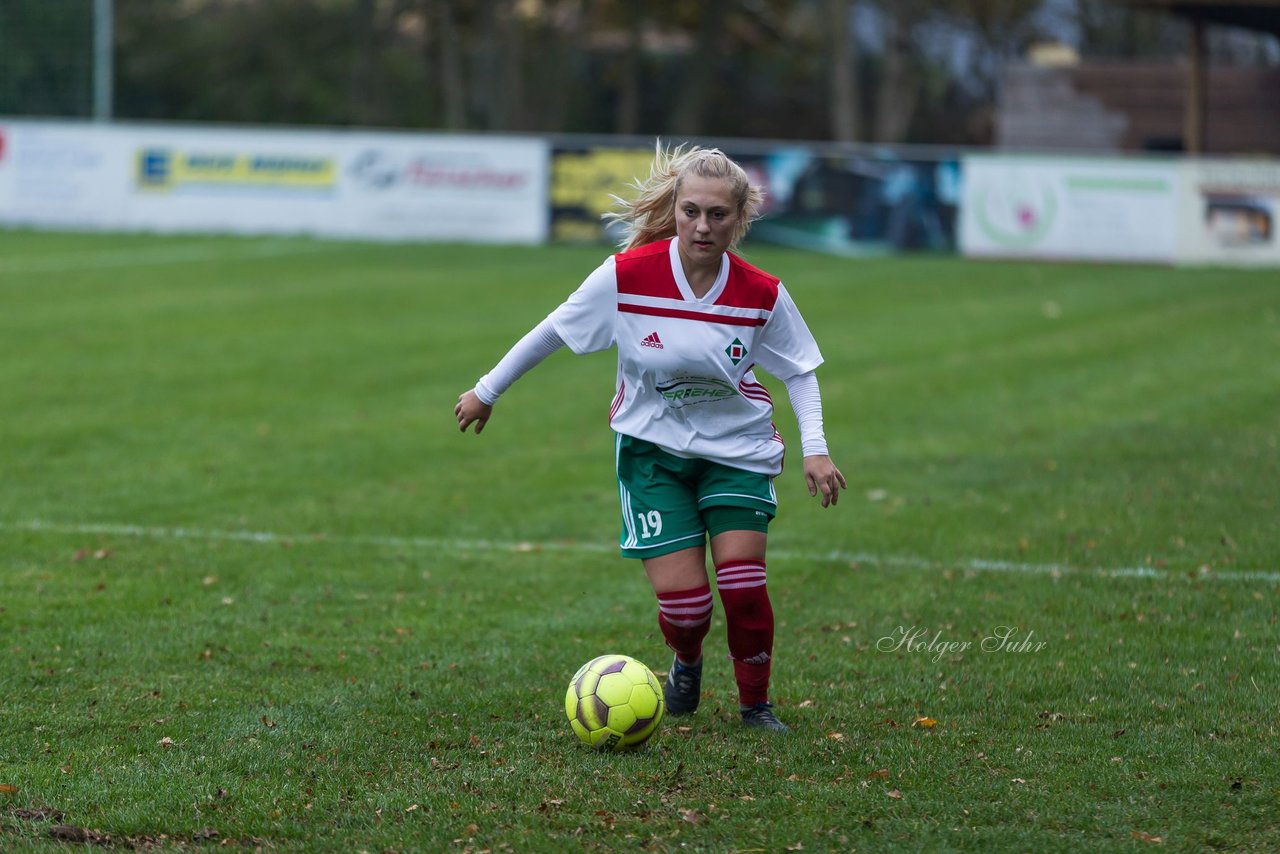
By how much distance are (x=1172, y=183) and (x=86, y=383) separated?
1728 centimetres

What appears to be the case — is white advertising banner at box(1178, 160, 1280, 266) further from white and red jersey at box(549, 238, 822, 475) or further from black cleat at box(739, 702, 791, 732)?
black cleat at box(739, 702, 791, 732)

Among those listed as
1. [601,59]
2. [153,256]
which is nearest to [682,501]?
[153,256]

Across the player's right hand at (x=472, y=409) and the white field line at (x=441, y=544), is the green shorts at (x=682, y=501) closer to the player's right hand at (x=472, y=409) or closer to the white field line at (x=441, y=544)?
the player's right hand at (x=472, y=409)

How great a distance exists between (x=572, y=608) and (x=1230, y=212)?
19.6m

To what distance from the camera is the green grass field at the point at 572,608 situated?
15.1 feet

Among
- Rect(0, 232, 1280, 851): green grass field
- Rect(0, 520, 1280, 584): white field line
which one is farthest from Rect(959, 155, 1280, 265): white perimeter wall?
Rect(0, 520, 1280, 584): white field line

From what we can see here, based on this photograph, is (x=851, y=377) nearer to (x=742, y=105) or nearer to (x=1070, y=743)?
(x=1070, y=743)

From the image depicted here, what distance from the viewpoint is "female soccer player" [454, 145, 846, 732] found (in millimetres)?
5262

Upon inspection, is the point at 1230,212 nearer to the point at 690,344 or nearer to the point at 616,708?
the point at 690,344

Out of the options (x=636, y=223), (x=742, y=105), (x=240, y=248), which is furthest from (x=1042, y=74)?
(x=636, y=223)

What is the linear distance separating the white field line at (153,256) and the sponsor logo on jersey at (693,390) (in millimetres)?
17947

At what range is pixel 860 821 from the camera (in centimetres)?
446

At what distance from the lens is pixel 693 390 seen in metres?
5.35

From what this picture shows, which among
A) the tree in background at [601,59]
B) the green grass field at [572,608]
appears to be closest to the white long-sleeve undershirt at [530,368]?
the green grass field at [572,608]
